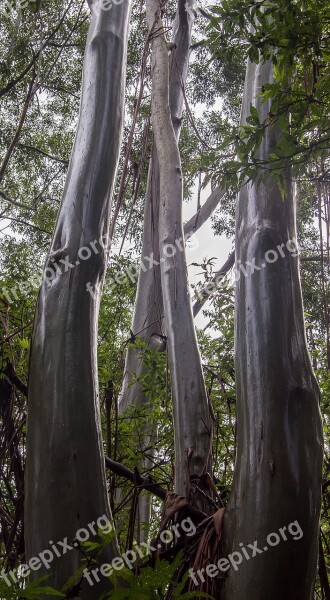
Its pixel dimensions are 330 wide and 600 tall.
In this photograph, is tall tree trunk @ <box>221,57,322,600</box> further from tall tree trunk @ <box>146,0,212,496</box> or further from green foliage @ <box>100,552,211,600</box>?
tall tree trunk @ <box>146,0,212,496</box>

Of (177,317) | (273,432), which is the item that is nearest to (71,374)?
(273,432)

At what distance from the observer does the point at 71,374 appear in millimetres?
1480

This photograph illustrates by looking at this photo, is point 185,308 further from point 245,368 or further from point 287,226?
point 245,368

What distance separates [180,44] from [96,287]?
11.1 feet

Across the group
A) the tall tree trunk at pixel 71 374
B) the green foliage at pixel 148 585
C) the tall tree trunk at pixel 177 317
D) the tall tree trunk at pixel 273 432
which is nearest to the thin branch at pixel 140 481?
the tall tree trunk at pixel 177 317

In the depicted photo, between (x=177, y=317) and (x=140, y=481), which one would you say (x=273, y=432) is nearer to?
(x=140, y=481)

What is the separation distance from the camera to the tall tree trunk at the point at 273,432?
1.32m

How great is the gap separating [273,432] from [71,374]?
1.62ft

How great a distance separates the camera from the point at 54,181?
735 cm

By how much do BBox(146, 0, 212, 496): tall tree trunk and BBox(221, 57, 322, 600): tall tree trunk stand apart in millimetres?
458

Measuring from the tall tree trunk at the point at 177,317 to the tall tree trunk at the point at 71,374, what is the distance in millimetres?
554

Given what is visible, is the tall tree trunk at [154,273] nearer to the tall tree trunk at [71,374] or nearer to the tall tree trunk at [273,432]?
the tall tree trunk at [71,374]

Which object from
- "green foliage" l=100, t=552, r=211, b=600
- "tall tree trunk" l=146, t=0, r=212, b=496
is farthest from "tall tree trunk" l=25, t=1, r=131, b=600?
"tall tree trunk" l=146, t=0, r=212, b=496

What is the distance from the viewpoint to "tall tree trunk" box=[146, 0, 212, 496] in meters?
2.02
